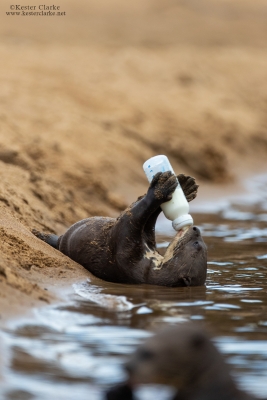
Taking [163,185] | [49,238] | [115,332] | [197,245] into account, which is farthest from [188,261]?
[115,332]

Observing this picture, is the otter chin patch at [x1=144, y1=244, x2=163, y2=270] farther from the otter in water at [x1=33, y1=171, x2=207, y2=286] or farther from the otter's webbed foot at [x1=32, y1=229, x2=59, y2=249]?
the otter's webbed foot at [x1=32, y1=229, x2=59, y2=249]

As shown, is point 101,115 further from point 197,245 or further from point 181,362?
point 181,362

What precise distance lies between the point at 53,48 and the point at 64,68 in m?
4.40

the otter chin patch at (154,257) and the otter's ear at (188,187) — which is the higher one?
the otter's ear at (188,187)

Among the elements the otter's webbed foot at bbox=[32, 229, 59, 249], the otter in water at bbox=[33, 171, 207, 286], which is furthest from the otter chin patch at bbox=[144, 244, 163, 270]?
the otter's webbed foot at bbox=[32, 229, 59, 249]

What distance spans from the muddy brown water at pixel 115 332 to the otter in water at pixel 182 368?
0.55ft

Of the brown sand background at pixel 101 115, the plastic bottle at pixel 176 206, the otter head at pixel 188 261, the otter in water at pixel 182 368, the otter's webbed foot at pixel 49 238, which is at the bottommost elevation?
the otter in water at pixel 182 368

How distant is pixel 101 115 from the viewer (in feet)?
52.3

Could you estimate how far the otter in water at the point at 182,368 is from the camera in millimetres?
3510

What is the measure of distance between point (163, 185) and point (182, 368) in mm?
2629

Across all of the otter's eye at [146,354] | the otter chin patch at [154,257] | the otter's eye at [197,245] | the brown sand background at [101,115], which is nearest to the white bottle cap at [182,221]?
the otter's eye at [197,245]

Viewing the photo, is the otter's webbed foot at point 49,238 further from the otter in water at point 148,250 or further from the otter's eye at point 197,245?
the otter's eye at point 197,245

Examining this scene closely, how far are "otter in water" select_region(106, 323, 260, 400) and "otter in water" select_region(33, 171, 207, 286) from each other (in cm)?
250

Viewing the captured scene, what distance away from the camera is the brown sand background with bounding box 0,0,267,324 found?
25.9ft
